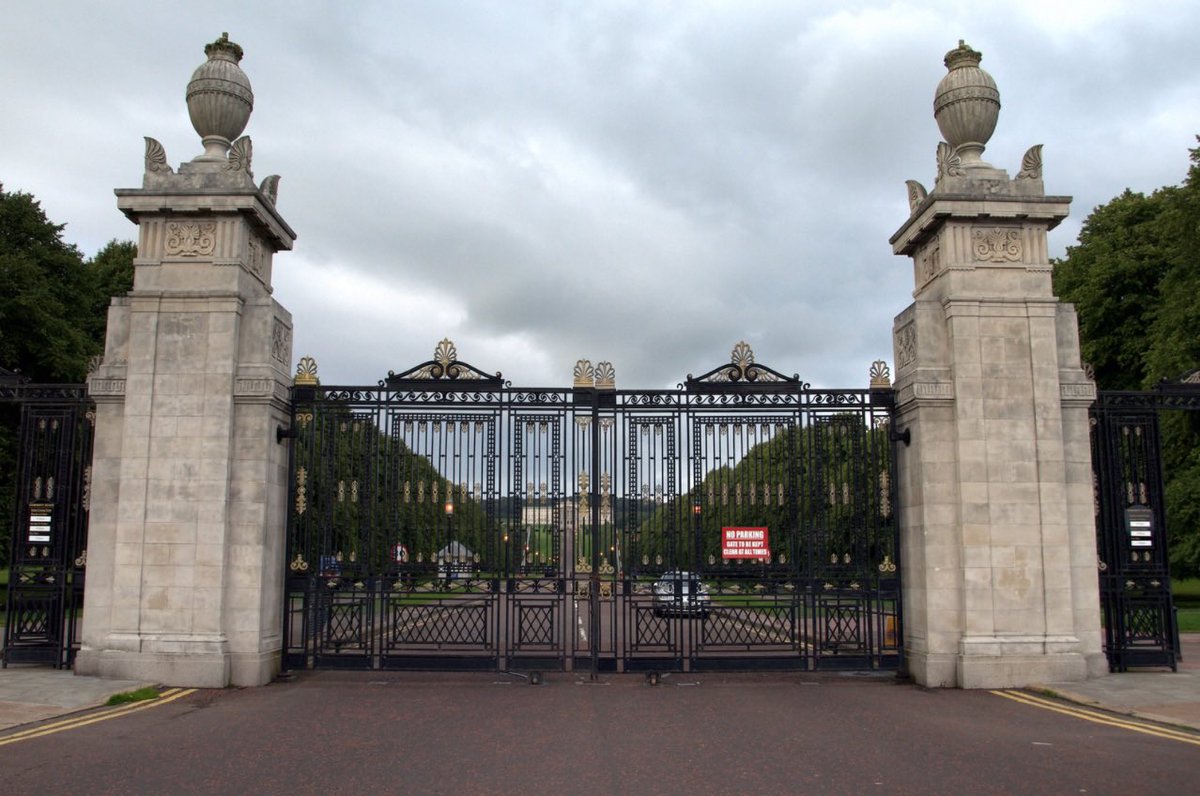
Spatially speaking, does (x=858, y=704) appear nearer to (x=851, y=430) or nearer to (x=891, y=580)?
(x=891, y=580)

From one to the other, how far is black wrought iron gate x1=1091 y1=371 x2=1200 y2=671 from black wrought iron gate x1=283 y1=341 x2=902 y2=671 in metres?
3.08

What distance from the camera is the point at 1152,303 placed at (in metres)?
29.6

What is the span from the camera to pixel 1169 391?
45.0 feet

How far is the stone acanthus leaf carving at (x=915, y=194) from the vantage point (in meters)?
14.0

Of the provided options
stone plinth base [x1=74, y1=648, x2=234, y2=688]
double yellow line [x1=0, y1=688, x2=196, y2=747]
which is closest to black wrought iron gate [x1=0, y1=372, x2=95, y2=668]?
stone plinth base [x1=74, y1=648, x2=234, y2=688]

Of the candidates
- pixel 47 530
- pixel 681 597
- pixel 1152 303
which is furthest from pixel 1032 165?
pixel 1152 303

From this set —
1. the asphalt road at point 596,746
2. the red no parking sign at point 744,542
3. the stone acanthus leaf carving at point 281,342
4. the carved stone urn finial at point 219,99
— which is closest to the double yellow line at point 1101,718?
the asphalt road at point 596,746

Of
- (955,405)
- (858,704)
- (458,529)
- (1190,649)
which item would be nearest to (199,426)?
(458,529)

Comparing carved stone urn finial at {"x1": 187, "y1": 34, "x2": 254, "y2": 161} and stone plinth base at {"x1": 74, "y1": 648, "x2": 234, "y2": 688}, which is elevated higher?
carved stone urn finial at {"x1": 187, "y1": 34, "x2": 254, "y2": 161}

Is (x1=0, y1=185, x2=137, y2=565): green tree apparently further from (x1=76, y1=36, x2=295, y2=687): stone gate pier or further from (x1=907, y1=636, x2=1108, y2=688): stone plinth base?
(x1=907, y1=636, x2=1108, y2=688): stone plinth base

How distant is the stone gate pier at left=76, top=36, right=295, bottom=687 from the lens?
12.4 metres

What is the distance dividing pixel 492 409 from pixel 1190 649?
14057 millimetres

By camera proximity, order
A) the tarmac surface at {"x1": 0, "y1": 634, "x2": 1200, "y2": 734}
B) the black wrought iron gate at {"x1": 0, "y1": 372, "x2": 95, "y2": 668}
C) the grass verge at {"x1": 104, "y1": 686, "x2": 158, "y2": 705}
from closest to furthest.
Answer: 1. the tarmac surface at {"x1": 0, "y1": 634, "x2": 1200, "y2": 734}
2. the grass verge at {"x1": 104, "y1": 686, "x2": 158, "y2": 705}
3. the black wrought iron gate at {"x1": 0, "y1": 372, "x2": 95, "y2": 668}

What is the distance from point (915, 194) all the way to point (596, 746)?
31.5 feet
